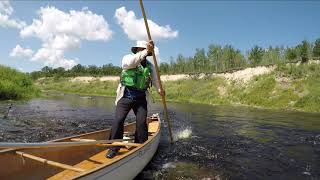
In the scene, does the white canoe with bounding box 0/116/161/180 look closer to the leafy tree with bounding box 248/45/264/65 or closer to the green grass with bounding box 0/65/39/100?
the green grass with bounding box 0/65/39/100

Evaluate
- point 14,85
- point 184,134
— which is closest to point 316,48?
point 14,85

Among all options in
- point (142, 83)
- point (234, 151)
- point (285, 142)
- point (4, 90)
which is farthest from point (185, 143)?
point (4, 90)

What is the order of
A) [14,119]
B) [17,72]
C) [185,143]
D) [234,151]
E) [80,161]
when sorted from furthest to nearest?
[17,72], [14,119], [185,143], [234,151], [80,161]

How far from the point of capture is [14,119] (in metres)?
16.2

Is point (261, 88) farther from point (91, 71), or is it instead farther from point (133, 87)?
point (91, 71)

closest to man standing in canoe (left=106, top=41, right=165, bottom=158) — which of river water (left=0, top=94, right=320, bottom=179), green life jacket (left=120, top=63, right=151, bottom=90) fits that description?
green life jacket (left=120, top=63, right=151, bottom=90)

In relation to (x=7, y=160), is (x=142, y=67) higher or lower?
higher

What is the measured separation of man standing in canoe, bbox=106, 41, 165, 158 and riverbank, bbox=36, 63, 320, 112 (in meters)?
24.9

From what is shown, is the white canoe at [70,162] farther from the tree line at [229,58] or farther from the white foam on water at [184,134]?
the tree line at [229,58]

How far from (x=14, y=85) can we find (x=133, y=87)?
23434mm

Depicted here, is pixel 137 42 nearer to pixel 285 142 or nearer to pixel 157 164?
pixel 157 164

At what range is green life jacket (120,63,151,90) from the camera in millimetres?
7613

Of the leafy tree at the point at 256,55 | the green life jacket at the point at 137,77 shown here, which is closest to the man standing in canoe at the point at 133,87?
the green life jacket at the point at 137,77

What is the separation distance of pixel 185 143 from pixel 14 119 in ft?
30.7
